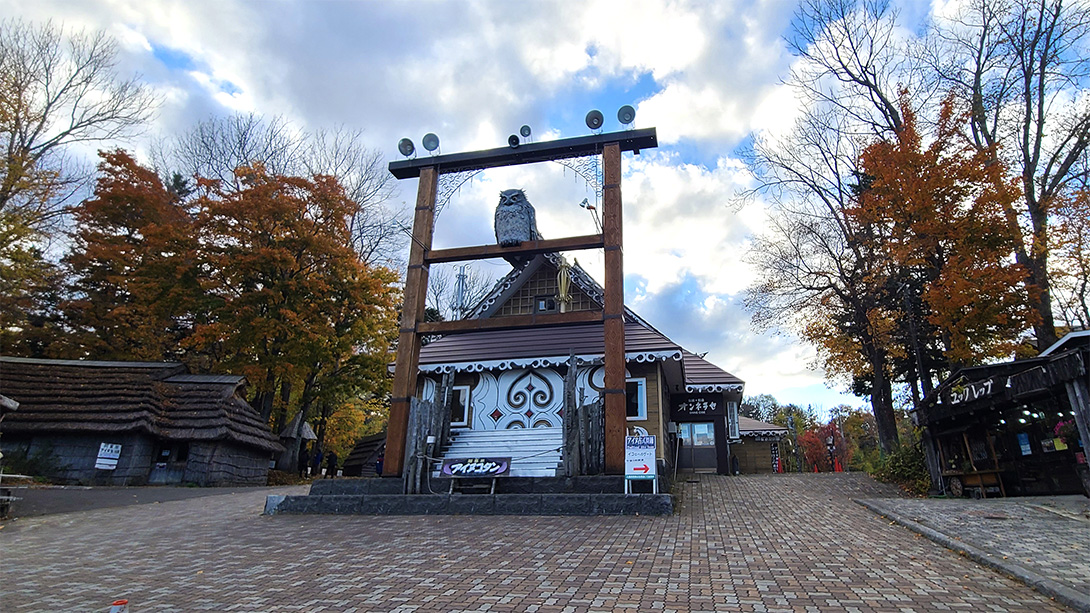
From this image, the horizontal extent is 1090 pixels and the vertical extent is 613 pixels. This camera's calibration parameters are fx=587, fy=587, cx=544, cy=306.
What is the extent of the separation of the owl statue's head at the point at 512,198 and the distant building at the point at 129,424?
12.3 metres

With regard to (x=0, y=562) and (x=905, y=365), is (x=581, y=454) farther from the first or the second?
(x=905, y=365)

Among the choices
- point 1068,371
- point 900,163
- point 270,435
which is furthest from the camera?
point 270,435

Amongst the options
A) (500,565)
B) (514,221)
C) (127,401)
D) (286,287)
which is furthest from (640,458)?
(286,287)

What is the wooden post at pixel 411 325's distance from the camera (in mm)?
12891

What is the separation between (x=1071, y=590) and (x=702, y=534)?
4.03 m

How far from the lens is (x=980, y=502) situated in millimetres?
10828

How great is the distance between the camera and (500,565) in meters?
6.40

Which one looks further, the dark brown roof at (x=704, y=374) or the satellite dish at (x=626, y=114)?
the dark brown roof at (x=704, y=374)

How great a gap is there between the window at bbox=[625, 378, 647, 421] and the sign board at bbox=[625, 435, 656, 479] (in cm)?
563

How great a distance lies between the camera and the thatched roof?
17781mm

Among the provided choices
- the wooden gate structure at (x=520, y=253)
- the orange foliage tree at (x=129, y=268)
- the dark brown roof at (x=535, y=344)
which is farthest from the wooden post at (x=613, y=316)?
the orange foliage tree at (x=129, y=268)

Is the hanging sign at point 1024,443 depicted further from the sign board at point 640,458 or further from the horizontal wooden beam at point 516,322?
the horizontal wooden beam at point 516,322

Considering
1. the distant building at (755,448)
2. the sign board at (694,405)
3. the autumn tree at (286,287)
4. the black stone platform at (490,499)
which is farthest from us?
the distant building at (755,448)

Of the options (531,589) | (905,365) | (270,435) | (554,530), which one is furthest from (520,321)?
(905,365)
